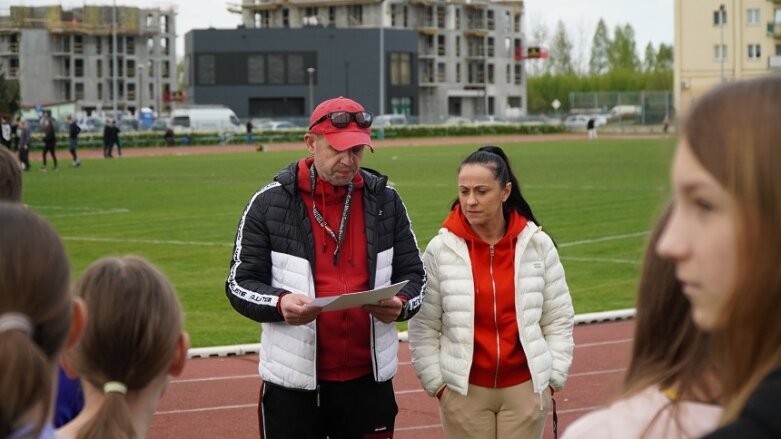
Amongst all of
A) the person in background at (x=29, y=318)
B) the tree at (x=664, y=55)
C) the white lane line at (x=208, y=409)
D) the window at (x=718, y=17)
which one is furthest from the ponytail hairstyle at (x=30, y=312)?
the tree at (x=664, y=55)

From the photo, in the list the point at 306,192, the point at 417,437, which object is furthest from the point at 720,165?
the point at 417,437

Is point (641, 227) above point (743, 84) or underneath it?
underneath

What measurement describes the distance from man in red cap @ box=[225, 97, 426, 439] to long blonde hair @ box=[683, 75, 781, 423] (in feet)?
12.2

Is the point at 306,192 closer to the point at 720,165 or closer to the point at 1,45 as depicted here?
the point at 720,165

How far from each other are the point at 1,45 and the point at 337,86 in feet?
117

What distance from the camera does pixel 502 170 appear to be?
19.7ft

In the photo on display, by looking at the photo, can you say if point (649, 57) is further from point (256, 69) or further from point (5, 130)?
point (5, 130)

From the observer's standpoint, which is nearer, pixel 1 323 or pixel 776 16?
pixel 1 323

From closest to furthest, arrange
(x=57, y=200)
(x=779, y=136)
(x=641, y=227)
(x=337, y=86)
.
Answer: (x=779, y=136), (x=641, y=227), (x=57, y=200), (x=337, y=86)

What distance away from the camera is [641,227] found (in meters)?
22.6

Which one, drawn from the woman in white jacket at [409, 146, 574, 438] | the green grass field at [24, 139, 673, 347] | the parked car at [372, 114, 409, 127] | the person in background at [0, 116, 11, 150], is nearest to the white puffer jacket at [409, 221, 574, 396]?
the woman in white jacket at [409, 146, 574, 438]

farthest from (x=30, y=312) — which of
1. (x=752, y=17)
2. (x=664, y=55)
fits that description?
(x=664, y=55)

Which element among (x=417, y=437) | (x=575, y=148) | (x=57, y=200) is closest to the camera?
(x=417, y=437)

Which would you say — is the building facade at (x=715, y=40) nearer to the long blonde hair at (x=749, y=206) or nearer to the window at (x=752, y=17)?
the window at (x=752, y=17)
